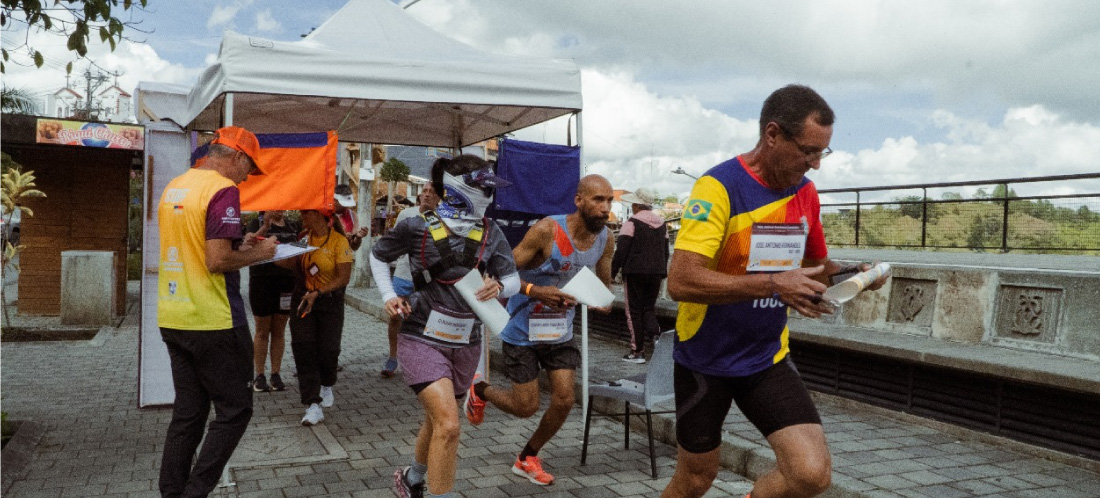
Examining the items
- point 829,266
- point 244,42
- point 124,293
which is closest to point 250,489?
point 244,42

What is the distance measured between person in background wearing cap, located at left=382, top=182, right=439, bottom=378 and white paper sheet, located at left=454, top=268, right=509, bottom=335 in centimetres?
38

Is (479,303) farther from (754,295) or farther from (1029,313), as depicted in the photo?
(1029,313)

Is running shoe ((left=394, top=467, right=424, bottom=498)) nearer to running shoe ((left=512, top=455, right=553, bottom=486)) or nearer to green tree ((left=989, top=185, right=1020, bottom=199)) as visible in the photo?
running shoe ((left=512, top=455, right=553, bottom=486))

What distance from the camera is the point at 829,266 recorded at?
343 cm

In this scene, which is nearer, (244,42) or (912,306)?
(244,42)

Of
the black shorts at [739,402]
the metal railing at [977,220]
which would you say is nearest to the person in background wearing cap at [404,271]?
the black shorts at [739,402]

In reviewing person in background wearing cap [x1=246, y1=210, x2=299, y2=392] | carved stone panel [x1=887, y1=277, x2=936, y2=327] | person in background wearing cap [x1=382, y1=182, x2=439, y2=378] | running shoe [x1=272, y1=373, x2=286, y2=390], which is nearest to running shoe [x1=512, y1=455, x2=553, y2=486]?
person in background wearing cap [x1=382, y1=182, x2=439, y2=378]

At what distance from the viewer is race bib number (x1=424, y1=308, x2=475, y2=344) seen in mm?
4367

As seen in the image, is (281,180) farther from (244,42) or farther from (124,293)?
(124,293)

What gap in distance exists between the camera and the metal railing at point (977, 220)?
1152 cm

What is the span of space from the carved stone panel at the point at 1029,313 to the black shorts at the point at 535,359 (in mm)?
3543

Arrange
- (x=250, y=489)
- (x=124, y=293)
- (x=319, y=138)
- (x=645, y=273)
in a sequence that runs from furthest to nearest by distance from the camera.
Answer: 1. (x=124, y=293)
2. (x=645, y=273)
3. (x=319, y=138)
4. (x=250, y=489)

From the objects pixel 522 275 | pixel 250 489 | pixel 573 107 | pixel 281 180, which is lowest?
pixel 250 489

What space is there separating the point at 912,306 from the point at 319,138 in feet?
16.7
